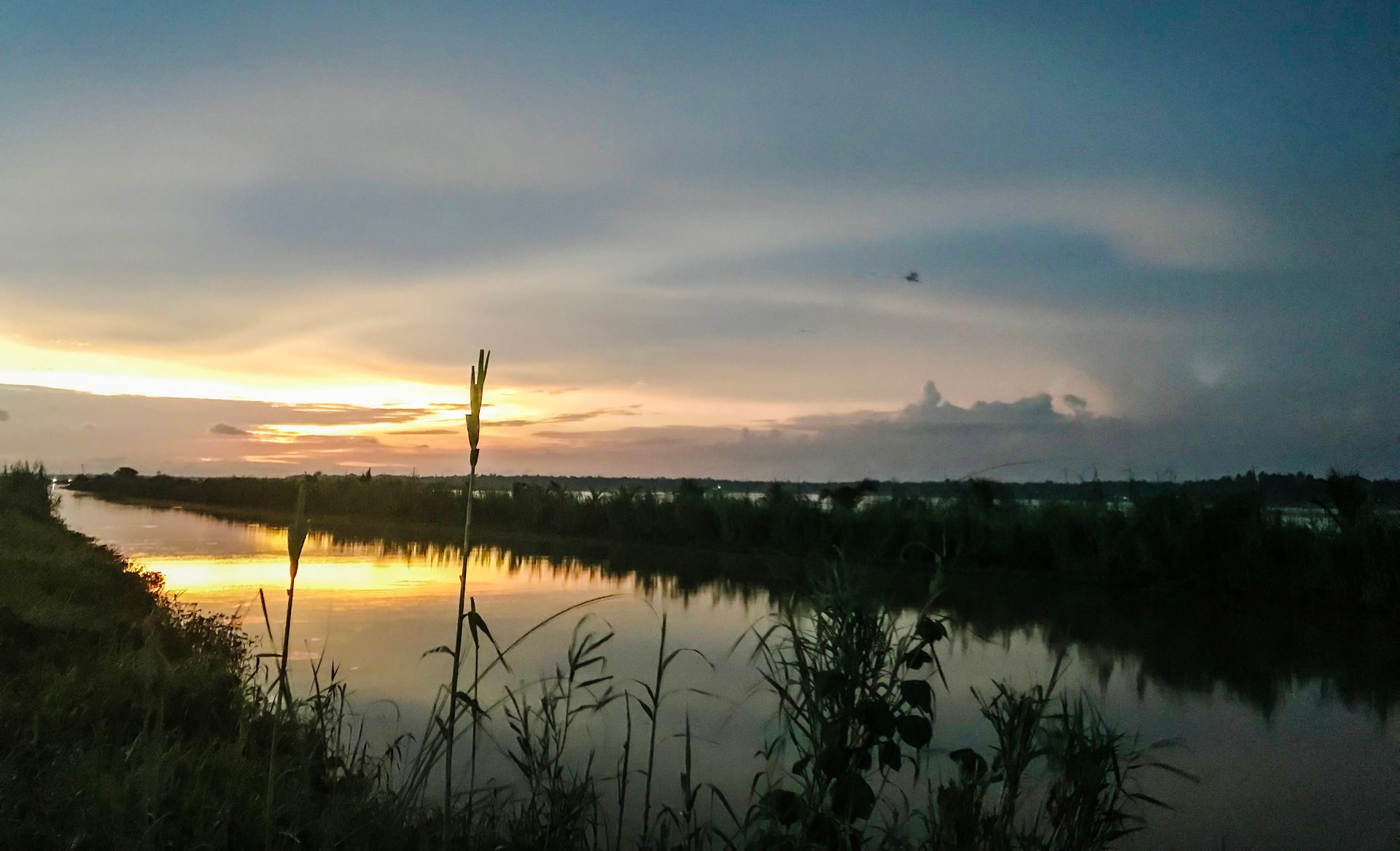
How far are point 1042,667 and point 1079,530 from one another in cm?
645

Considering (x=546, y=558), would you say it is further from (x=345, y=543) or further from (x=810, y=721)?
(x=810, y=721)

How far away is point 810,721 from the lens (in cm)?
335

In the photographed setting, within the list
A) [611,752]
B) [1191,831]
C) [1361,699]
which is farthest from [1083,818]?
[1361,699]

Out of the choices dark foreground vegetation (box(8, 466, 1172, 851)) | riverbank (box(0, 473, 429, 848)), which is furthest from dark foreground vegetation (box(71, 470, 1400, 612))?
riverbank (box(0, 473, 429, 848))

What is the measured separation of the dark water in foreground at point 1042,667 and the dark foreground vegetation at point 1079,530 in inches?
30.6

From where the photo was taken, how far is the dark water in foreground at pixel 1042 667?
16.5 ft

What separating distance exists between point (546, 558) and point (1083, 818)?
45.5ft

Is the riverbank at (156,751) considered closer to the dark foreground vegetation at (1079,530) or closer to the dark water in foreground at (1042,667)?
the dark water in foreground at (1042,667)

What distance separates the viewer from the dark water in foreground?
5031 mm

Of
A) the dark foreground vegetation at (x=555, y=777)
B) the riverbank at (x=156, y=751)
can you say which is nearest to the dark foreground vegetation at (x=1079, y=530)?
the dark foreground vegetation at (x=555, y=777)

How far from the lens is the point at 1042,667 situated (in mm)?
7660

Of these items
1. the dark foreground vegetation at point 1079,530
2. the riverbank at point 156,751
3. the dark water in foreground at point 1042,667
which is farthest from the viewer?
the dark foreground vegetation at point 1079,530

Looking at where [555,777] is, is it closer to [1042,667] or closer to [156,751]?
[156,751]

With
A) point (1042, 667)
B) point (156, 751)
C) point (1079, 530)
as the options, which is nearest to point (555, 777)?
point (156, 751)
